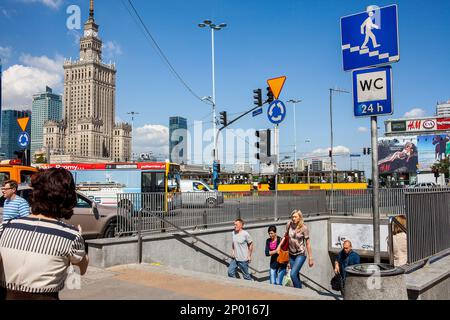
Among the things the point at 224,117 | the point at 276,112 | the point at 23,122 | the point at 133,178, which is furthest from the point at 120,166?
the point at 276,112

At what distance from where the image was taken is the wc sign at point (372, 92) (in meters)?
5.17

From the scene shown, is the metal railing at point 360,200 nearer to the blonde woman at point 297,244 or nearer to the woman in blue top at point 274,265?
the woman in blue top at point 274,265

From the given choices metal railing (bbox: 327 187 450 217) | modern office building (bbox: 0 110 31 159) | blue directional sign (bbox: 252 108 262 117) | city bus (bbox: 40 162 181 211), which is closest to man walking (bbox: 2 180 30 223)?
metal railing (bbox: 327 187 450 217)

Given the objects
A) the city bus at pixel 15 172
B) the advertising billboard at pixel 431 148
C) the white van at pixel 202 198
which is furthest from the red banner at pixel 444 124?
the city bus at pixel 15 172

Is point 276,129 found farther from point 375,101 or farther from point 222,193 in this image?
A: point 375,101

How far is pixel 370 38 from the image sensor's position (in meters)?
5.31

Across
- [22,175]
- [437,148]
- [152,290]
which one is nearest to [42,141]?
[437,148]

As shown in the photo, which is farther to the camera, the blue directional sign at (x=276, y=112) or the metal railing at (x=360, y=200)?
the metal railing at (x=360, y=200)

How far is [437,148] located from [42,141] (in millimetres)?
130875

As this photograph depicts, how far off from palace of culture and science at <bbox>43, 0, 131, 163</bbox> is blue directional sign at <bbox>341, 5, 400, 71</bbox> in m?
149

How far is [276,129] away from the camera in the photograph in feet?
46.1

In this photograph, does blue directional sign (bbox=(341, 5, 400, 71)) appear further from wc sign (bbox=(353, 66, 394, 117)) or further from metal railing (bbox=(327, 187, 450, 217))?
metal railing (bbox=(327, 187, 450, 217))

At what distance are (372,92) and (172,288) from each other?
4275mm

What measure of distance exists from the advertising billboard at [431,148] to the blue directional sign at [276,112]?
8486cm
